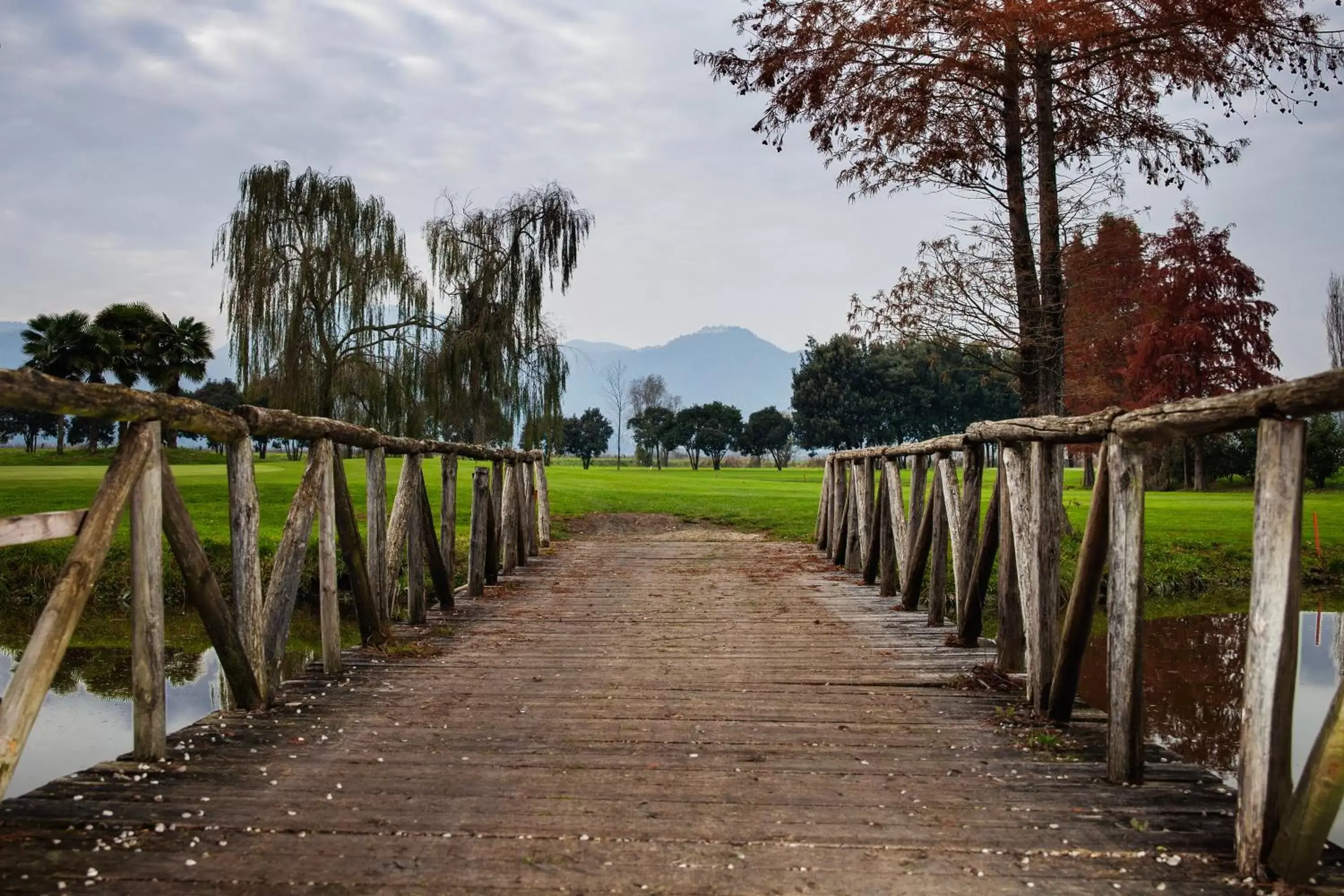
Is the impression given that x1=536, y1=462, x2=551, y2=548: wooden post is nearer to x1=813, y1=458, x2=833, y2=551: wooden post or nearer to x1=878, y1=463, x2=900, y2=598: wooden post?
x1=813, y1=458, x2=833, y2=551: wooden post

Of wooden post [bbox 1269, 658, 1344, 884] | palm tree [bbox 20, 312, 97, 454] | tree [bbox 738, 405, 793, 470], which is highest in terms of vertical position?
palm tree [bbox 20, 312, 97, 454]

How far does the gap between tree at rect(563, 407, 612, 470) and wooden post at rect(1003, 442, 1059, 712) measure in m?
67.8

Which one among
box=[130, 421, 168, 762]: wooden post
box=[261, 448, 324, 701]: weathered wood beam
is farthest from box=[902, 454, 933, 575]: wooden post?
box=[130, 421, 168, 762]: wooden post

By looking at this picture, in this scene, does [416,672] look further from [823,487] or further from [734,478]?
[734,478]

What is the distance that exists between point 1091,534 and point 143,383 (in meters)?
50.5

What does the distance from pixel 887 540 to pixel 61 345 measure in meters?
38.6

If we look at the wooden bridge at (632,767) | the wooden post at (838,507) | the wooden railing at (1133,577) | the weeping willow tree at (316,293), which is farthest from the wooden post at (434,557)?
the weeping willow tree at (316,293)

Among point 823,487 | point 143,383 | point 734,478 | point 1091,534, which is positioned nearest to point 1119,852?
point 1091,534

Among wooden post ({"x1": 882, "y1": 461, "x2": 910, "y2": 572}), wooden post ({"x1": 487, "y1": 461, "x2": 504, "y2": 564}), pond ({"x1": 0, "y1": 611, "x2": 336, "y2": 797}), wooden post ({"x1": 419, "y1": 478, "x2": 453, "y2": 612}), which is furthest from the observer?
wooden post ({"x1": 487, "y1": 461, "x2": 504, "y2": 564})

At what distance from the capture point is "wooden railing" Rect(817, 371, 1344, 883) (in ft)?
9.51

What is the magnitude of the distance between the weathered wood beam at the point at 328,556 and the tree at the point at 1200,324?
27.2 metres

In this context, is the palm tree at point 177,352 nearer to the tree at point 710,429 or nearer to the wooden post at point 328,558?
the tree at point 710,429

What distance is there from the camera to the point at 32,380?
327 centimetres

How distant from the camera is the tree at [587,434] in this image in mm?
82000
